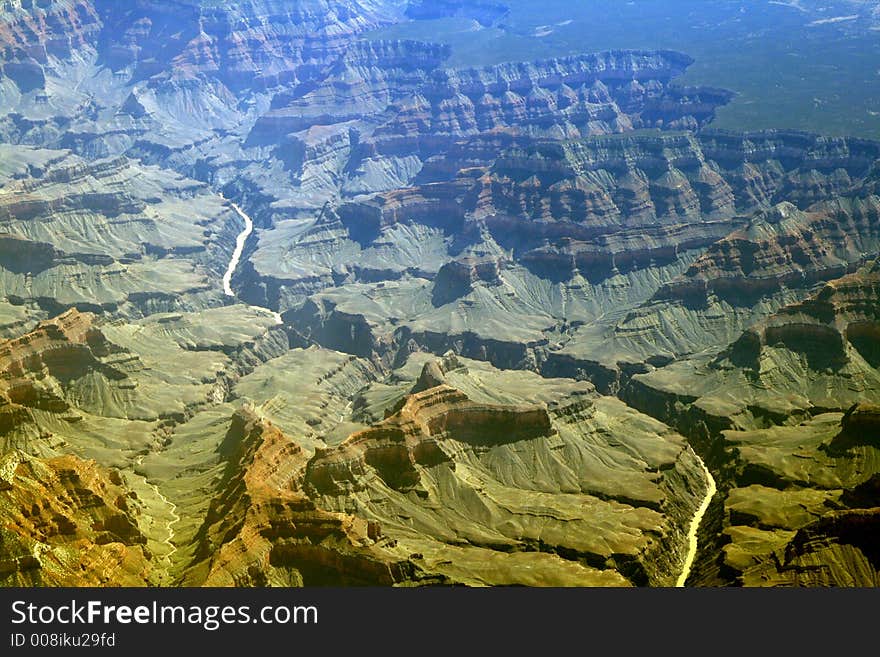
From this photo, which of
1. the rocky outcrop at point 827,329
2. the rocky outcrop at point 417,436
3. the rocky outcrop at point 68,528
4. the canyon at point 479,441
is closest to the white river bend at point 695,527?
the canyon at point 479,441

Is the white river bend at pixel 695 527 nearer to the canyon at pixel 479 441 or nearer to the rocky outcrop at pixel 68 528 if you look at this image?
the canyon at pixel 479 441

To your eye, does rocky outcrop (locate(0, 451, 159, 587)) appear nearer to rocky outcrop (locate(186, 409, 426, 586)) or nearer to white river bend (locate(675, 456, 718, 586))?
rocky outcrop (locate(186, 409, 426, 586))

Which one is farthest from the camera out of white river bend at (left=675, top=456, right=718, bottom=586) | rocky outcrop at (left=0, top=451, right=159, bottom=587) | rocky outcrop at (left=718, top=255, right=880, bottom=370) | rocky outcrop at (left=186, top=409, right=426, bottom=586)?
rocky outcrop at (left=718, top=255, right=880, bottom=370)

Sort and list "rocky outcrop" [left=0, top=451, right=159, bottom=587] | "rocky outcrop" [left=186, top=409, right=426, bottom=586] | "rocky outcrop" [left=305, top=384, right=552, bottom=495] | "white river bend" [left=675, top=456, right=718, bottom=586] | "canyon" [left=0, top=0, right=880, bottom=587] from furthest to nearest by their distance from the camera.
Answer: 1. "rocky outcrop" [left=305, top=384, right=552, bottom=495]
2. "white river bend" [left=675, top=456, right=718, bottom=586]
3. "canyon" [left=0, top=0, right=880, bottom=587]
4. "rocky outcrop" [left=186, top=409, right=426, bottom=586]
5. "rocky outcrop" [left=0, top=451, right=159, bottom=587]

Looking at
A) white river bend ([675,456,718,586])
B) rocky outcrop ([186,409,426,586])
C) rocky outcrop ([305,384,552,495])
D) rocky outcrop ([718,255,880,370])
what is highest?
rocky outcrop ([186,409,426,586])

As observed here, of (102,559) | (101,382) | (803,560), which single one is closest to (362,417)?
(101,382)

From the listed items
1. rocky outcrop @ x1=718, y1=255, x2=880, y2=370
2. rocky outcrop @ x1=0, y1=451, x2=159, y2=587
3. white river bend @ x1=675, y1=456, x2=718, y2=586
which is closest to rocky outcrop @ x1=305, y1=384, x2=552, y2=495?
rocky outcrop @ x1=0, y1=451, x2=159, y2=587

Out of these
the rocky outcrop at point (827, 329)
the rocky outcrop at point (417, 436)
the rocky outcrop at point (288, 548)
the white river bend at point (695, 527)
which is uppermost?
the rocky outcrop at point (288, 548)

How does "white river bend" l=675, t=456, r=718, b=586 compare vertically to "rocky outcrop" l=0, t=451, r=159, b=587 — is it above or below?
below
